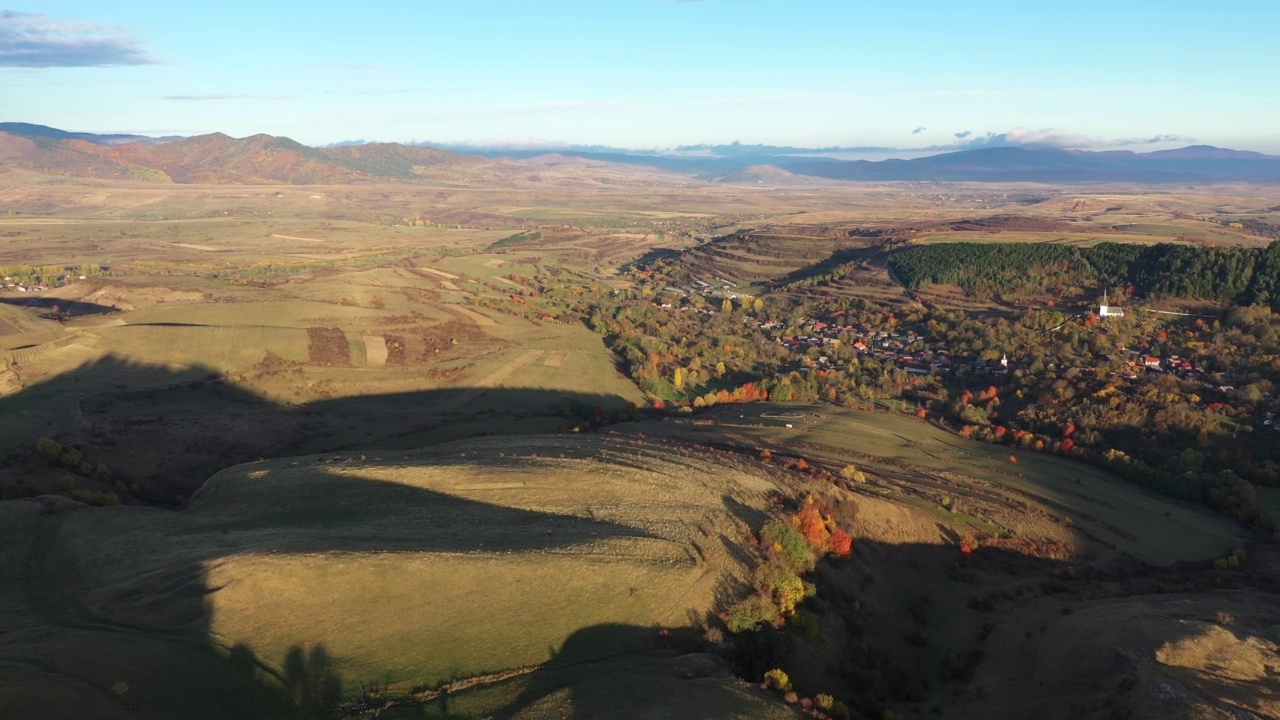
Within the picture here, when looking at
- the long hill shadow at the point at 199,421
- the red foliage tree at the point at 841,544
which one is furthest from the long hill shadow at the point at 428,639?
the long hill shadow at the point at 199,421

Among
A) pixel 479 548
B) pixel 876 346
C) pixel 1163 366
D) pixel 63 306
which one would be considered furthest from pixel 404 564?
pixel 63 306

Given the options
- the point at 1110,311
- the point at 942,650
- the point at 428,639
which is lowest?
the point at 942,650

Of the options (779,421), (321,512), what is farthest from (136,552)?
(779,421)

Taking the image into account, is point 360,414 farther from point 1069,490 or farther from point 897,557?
point 1069,490

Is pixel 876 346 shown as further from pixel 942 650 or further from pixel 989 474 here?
pixel 942 650

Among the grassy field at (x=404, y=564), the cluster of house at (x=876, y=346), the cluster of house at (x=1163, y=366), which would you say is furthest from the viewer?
the cluster of house at (x=876, y=346)

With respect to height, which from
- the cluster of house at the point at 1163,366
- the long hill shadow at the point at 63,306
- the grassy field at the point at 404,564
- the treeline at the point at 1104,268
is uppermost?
the treeline at the point at 1104,268

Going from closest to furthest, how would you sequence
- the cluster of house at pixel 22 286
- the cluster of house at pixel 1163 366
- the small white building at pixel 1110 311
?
the cluster of house at pixel 1163 366, the small white building at pixel 1110 311, the cluster of house at pixel 22 286

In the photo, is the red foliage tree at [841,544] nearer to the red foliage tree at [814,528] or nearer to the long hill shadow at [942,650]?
the red foliage tree at [814,528]
